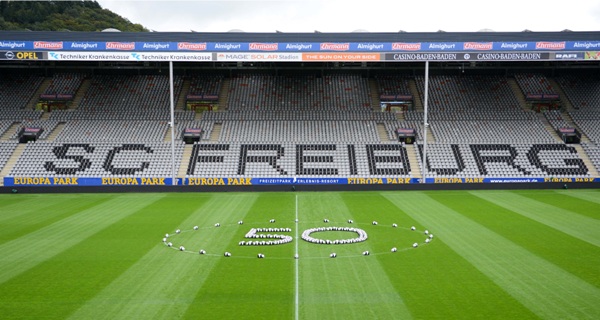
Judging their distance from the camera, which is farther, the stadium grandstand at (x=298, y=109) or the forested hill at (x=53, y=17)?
the forested hill at (x=53, y=17)

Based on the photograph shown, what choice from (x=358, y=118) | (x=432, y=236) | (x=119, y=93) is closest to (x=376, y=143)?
(x=358, y=118)

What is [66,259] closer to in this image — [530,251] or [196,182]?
[530,251]

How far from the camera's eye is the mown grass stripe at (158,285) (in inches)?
475

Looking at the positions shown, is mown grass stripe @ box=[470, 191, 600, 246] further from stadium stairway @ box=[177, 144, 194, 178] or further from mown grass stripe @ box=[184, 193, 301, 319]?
stadium stairway @ box=[177, 144, 194, 178]

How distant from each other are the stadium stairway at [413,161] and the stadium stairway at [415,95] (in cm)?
633

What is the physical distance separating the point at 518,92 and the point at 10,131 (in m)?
45.1

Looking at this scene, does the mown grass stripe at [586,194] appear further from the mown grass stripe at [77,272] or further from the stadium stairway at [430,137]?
the mown grass stripe at [77,272]

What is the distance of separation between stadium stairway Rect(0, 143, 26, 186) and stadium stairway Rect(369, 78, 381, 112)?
2971 cm

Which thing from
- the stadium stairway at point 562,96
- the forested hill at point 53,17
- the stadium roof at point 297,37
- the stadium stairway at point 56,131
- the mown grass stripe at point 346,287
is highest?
the forested hill at point 53,17

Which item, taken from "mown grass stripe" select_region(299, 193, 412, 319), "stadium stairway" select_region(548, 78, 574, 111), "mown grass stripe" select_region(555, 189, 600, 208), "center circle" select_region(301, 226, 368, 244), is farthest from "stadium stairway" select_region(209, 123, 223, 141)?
"stadium stairway" select_region(548, 78, 574, 111)

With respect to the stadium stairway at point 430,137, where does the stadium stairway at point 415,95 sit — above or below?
above

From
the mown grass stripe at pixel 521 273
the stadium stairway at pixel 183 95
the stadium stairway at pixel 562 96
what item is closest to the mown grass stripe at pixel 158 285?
the mown grass stripe at pixel 521 273

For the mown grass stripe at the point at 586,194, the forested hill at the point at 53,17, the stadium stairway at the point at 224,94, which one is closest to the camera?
the mown grass stripe at the point at 586,194

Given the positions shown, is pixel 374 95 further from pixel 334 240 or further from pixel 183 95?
pixel 334 240
